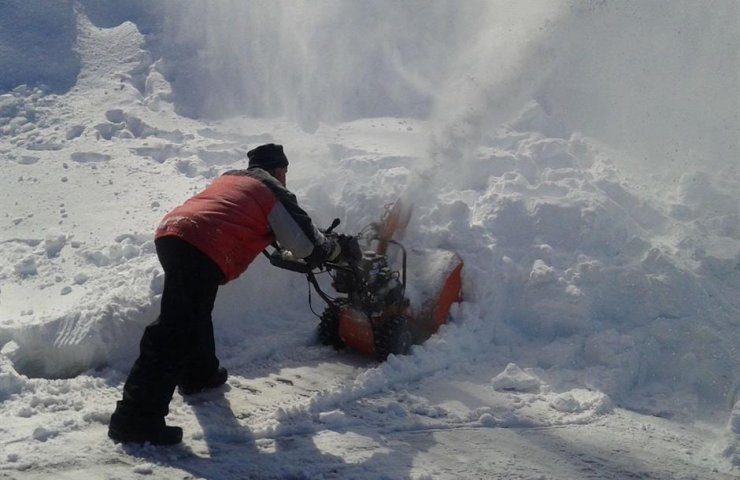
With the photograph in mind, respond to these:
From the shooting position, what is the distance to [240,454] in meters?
4.17

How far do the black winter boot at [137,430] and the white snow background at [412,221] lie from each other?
0.09 m

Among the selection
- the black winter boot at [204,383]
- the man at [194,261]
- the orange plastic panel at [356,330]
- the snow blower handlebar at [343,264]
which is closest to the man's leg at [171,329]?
the man at [194,261]

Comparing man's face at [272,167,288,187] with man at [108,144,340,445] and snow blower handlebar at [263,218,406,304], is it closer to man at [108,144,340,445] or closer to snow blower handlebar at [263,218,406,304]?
man at [108,144,340,445]

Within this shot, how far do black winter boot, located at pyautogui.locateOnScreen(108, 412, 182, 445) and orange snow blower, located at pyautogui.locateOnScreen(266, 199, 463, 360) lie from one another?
1.49m

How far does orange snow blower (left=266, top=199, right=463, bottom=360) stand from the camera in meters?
5.57

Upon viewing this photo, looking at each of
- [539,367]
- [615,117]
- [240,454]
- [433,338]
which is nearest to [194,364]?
[240,454]

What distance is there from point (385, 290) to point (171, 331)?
6.39ft

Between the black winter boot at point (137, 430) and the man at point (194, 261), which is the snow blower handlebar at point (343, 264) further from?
the black winter boot at point (137, 430)

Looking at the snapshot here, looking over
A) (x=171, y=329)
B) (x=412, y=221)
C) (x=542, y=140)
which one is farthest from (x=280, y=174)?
(x=542, y=140)

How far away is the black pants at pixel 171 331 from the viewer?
163 inches

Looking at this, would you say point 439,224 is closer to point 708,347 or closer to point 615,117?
point 708,347

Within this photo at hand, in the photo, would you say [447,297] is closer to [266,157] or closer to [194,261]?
[266,157]

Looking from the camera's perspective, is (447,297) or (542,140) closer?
(447,297)

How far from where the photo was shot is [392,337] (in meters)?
5.59
